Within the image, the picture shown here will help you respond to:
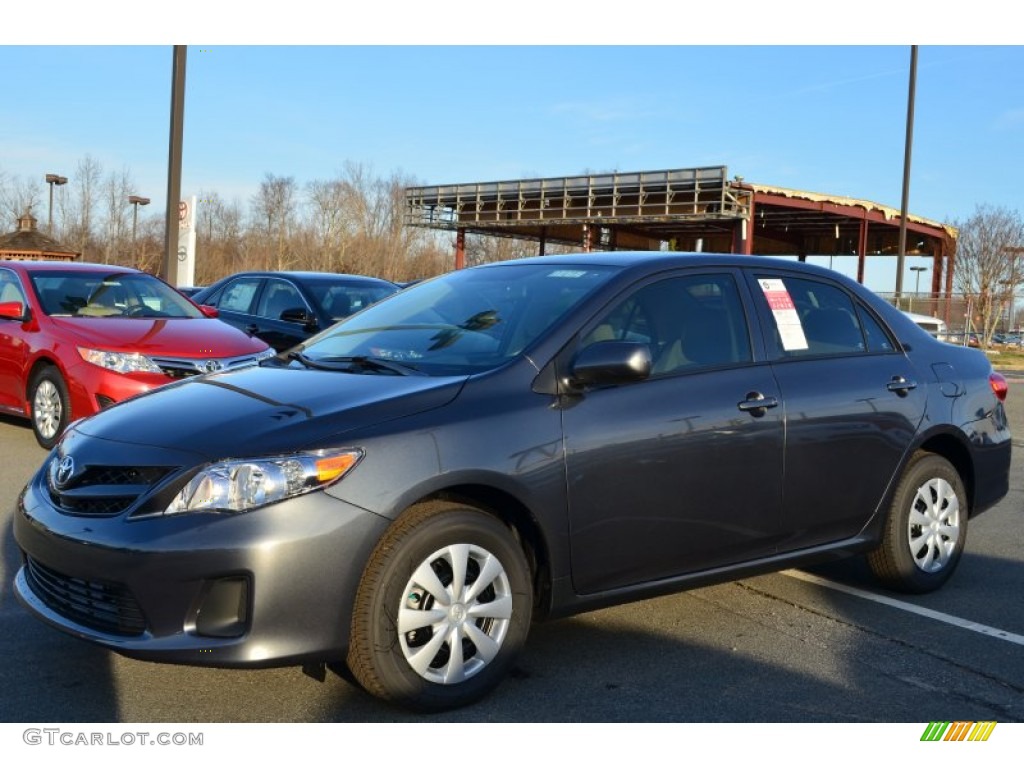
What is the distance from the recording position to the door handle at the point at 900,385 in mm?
5062

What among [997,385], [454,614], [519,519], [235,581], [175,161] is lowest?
[454,614]

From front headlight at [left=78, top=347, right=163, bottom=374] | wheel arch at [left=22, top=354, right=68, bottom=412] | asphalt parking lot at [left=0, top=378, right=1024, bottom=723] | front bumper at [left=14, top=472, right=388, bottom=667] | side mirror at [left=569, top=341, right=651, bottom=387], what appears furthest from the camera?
wheel arch at [left=22, top=354, right=68, bottom=412]

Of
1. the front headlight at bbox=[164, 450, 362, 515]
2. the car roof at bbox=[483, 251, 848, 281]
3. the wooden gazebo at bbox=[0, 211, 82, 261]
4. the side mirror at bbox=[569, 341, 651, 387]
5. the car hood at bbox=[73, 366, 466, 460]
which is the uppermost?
→ the wooden gazebo at bbox=[0, 211, 82, 261]

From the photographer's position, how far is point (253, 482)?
3365 millimetres

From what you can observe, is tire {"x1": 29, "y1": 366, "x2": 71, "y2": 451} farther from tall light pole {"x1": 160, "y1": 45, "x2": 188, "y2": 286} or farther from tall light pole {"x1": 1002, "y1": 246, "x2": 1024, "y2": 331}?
tall light pole {"x1": 1002, "y1": 246, "x2": 1024, "y2": 331}

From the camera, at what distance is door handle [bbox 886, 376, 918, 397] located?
506 centimetres

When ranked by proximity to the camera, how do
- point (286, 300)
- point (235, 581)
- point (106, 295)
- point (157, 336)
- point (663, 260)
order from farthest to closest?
1. point (286, 300)
2. point (106, 295)
3. point (157, 336)
4. point (663, 260)
5. point (235, 581)

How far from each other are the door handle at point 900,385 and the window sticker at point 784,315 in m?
0.53

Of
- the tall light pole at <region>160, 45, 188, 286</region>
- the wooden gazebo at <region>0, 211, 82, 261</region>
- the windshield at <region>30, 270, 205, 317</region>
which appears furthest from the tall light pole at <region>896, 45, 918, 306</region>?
the wooden gazebo at <region>0, 211, 82, 261</region>

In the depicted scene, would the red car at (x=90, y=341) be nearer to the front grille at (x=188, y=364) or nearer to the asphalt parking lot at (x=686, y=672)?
the front grille at (x=188, y=364)

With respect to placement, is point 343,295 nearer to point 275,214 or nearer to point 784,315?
point 784,315

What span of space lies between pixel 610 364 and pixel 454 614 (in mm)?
1052

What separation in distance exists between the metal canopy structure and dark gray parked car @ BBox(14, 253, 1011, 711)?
1095 inches
